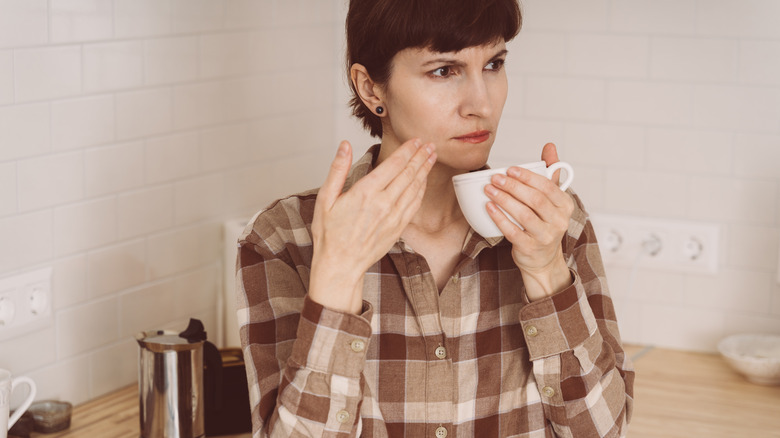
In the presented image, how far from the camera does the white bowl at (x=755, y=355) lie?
6.64 ft

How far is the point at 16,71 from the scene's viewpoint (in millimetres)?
1696

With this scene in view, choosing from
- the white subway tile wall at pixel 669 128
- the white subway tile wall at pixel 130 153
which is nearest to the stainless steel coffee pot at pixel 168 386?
the white subway tile wall at pixel 130 153

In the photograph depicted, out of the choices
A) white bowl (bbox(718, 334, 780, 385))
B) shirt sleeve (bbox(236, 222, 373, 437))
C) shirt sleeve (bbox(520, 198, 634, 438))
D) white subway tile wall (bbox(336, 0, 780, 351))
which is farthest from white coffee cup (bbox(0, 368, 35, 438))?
white bowl (bbox(718, 334, 780, 385))

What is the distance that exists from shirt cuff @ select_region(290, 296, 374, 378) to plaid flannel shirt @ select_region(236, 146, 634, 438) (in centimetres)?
5

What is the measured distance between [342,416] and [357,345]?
97mm

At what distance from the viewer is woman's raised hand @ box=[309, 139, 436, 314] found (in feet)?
4.15

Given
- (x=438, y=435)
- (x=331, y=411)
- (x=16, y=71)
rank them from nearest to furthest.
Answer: (x=331, y=411) < (x=438, y=435) < (x=16, y=71)

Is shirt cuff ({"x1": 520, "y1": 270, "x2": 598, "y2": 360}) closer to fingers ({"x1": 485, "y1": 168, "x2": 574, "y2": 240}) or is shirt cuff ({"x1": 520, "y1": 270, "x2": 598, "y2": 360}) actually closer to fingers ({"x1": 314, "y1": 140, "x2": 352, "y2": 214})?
fingers ({"x1": 485, "y1": 168, "x2": 574, "y2": 240})

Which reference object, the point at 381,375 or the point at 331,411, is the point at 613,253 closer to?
the point at 381,375

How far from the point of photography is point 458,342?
1.47 m

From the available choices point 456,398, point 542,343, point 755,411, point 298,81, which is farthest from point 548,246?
point 298,81

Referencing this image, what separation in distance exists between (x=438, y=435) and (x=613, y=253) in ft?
3.28

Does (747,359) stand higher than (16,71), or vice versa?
(16,71)

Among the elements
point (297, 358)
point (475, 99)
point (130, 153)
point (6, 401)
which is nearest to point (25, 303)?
point (6, 401)
